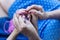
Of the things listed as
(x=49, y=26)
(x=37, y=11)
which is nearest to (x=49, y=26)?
(x=49, y=26)

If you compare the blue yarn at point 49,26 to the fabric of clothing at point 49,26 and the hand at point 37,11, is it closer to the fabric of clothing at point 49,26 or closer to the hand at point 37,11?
the fabric of clothing at point 49,26

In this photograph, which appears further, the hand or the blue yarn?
the blue yarn

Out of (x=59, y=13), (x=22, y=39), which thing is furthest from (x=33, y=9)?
(x=22, y=39)

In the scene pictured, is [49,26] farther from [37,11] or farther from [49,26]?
[37,11]

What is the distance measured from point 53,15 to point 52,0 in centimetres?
28

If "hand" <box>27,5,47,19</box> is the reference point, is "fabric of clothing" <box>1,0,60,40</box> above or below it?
below

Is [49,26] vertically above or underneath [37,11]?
underneath

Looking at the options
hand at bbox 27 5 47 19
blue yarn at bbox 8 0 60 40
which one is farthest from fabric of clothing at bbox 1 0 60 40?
hand at bbox 27 5 47 19

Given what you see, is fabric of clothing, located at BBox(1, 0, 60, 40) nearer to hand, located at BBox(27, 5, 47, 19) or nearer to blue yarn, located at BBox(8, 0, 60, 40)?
blue yarn, located at BBox(8, 0, 60, 40)

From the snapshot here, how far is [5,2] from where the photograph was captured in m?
1.47

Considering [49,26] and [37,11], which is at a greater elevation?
[37,11]

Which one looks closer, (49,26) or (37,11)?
(37,11)

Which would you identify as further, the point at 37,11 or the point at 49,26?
the point at 49,26

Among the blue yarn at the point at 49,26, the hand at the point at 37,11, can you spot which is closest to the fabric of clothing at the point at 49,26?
the blue yarn at the point at 49,26
